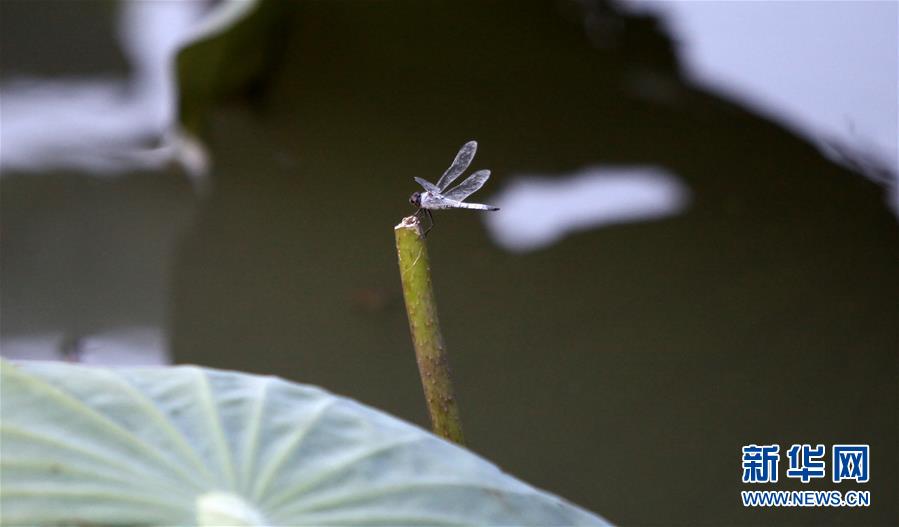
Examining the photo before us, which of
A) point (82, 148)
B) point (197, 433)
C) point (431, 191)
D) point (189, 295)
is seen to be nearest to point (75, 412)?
point (197, 433)

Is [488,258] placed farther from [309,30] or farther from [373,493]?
[373,493]

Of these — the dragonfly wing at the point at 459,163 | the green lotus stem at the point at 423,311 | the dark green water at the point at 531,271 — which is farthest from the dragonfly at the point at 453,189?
the dark green water at the point at 531,271

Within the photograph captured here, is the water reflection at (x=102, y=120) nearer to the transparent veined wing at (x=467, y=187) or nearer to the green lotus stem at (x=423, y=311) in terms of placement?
the transparent veined wing at (x=467, y=187)

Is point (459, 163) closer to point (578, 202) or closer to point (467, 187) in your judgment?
point (467, 187)

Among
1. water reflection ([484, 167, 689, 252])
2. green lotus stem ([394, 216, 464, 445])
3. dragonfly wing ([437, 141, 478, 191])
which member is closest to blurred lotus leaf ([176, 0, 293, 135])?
Result: water reflection ([484, 167, 689, 252])

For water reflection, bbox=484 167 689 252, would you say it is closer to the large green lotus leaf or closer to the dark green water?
the dark green water

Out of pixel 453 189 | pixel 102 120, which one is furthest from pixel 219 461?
pixel 102 120
